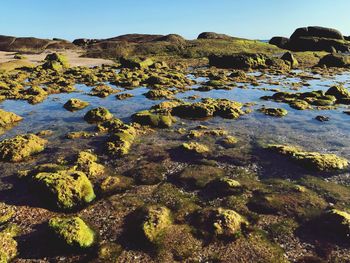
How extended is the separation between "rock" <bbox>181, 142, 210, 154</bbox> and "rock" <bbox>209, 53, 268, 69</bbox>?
6458cm

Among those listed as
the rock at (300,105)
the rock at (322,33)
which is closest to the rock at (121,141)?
the rock at (300,105)

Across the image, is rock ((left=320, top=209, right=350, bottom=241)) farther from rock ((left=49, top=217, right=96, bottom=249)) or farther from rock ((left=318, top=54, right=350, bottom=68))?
rock ((left=318, top=54, right=350, bottom=68))

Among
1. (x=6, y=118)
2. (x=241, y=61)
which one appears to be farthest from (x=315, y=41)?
(x=6, y=118)

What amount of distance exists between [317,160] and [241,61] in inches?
2662

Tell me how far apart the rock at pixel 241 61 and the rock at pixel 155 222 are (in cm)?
7551

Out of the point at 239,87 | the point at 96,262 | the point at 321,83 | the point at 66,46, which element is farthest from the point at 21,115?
the point at 66,46

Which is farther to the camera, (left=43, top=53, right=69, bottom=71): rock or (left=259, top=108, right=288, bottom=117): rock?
(left=43, top=53, right=69, bottom=71): rock

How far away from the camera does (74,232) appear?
16.6 meters

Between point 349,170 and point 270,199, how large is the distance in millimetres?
8406

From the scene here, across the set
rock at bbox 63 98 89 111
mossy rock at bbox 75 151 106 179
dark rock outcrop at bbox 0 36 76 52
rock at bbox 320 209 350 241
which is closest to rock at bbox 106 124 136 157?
mossy rock at bbox 75 151 106 179

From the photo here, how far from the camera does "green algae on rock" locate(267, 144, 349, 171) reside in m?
24.8

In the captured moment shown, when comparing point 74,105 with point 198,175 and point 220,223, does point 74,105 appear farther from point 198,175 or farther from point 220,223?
point 220,223

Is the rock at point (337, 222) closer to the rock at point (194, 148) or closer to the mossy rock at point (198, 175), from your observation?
the mossy rock at point (198, 175)

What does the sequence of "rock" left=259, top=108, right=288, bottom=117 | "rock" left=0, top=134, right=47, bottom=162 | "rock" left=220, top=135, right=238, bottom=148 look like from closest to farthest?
"rock" left=0, top=134, right=47, bottom=162 → "rock" left=220, top=135, right=238, bottom=148 → "rock" left=259, top=108, right=288, bottom=117
